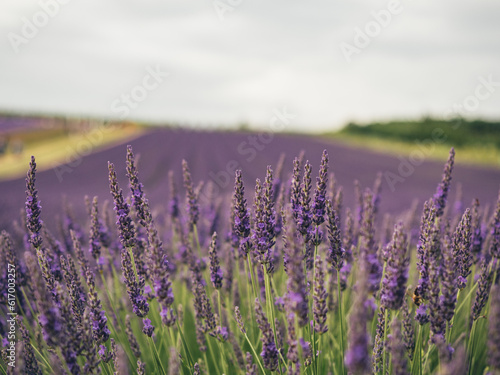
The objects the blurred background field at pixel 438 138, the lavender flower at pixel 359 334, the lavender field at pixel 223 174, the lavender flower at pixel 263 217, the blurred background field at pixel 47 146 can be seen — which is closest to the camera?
the lavender flower at pixel 359 334

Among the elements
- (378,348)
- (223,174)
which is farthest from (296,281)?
(223,174)

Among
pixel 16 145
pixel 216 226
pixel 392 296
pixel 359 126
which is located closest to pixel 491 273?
pixel 392 296

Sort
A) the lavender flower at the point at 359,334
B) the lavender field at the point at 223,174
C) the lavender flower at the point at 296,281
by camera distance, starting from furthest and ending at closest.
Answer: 1. the lavender field at the point at 223,174
2. the lavender flower at the point at 296,281
3. the lavender flower at the point at 359,334

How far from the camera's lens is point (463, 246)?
1.76 meters

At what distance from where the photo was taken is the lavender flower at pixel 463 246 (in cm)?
175

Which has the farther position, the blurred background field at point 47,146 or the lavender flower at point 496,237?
the blurred background field at point 47,146

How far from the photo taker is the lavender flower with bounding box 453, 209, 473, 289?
175cm

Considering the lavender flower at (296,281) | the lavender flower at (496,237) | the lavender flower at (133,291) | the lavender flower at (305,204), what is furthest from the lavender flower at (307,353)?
the lavender flower at (496,237)

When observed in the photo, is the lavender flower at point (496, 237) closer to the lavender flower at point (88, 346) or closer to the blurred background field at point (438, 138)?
the lavender flower at point (88, 346)

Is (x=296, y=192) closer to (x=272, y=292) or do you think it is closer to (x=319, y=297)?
(x=319, y=297)

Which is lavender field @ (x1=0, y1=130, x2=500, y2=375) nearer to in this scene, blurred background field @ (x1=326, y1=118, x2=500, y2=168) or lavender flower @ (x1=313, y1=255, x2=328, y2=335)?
lavender flower @ (x1=313, y1=255, x2=328, y2=335)

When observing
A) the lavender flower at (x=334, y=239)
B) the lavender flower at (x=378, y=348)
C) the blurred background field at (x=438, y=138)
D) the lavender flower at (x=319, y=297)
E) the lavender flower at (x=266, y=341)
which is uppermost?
the blurred background field at (x=438, y=138)

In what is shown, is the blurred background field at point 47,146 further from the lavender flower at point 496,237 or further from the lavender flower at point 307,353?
the lavender flower at point 496,237

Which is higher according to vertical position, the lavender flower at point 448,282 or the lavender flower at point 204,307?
the lavender flower at point 448,282
